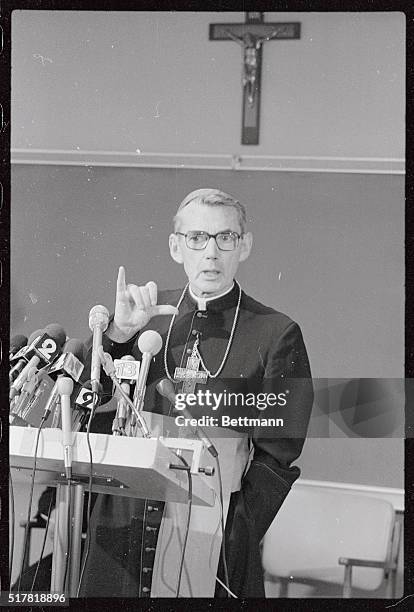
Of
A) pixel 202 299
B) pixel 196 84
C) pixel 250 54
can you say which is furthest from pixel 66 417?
pixel 250 54

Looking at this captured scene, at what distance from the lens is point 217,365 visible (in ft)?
7.49

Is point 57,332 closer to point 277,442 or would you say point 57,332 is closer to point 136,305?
point 136,305

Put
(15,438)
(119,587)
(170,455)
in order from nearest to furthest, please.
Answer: (170,455) → (15,438) → (119,587)

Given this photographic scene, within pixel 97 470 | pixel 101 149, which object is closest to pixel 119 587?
pixel 97 470

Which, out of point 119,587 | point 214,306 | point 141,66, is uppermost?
point 141,66

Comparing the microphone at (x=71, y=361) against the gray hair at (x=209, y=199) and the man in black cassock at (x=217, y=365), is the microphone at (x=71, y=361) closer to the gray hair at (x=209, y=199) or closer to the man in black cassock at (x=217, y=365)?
the man in black cassock at (x=217, y=365)

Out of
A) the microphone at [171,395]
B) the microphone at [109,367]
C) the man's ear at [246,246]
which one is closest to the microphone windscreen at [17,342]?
the microphone at [109,367]

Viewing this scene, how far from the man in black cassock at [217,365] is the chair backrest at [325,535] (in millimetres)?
47

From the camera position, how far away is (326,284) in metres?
2.31

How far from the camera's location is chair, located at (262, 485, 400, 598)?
2.26 m

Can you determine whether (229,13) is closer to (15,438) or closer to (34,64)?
(34,64)

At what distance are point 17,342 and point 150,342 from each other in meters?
0.35

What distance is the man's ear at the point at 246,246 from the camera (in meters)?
2.30

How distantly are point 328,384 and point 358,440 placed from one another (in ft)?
0.56
